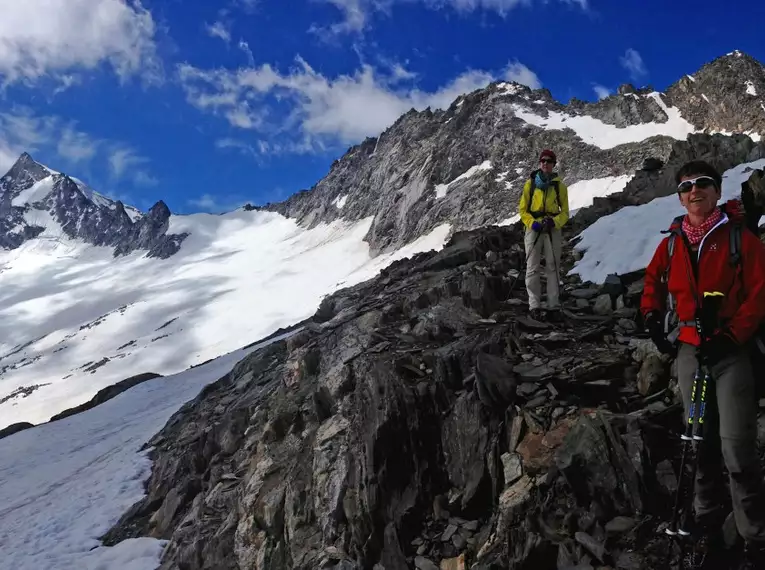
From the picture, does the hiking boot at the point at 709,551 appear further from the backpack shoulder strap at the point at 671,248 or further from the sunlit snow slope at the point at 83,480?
the sunlit snow slope at the point at 83,480

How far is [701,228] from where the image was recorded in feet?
18.3

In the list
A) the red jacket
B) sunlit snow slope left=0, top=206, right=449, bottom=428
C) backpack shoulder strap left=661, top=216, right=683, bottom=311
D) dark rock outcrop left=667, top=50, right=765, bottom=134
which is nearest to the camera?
the red jacket

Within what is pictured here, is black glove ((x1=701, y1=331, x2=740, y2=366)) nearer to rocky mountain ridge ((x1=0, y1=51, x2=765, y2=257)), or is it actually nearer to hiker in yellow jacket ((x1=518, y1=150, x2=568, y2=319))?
hiker in yellow jacket ((x1=518, y1=150, x2=568, y2=319))

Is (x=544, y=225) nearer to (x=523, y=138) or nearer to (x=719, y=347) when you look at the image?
(x=719, y=347)

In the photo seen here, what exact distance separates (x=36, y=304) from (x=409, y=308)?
22003 centimetres

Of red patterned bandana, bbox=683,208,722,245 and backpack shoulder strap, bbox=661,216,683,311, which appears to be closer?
red patterned bandana, bbox=683,208,722,245

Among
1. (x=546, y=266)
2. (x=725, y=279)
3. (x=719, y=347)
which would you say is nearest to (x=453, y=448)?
(x=546, y=266)

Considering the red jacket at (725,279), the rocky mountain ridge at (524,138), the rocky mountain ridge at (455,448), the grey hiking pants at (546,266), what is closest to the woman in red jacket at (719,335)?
the red jacket at (725,279)

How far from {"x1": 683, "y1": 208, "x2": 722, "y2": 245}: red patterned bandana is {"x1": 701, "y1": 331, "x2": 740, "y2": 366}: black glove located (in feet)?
3.27

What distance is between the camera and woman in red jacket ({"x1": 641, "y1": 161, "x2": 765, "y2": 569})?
5.09 m

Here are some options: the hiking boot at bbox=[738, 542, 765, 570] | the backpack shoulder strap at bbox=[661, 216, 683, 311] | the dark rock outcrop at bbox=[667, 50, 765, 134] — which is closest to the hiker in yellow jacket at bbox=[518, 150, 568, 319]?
the backpack shoulder strap at bbox=[661, 216, 683, 311]

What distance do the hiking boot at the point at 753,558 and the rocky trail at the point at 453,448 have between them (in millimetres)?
793

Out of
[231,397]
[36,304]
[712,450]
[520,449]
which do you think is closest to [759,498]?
[712,450]

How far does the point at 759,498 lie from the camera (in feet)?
16.7
